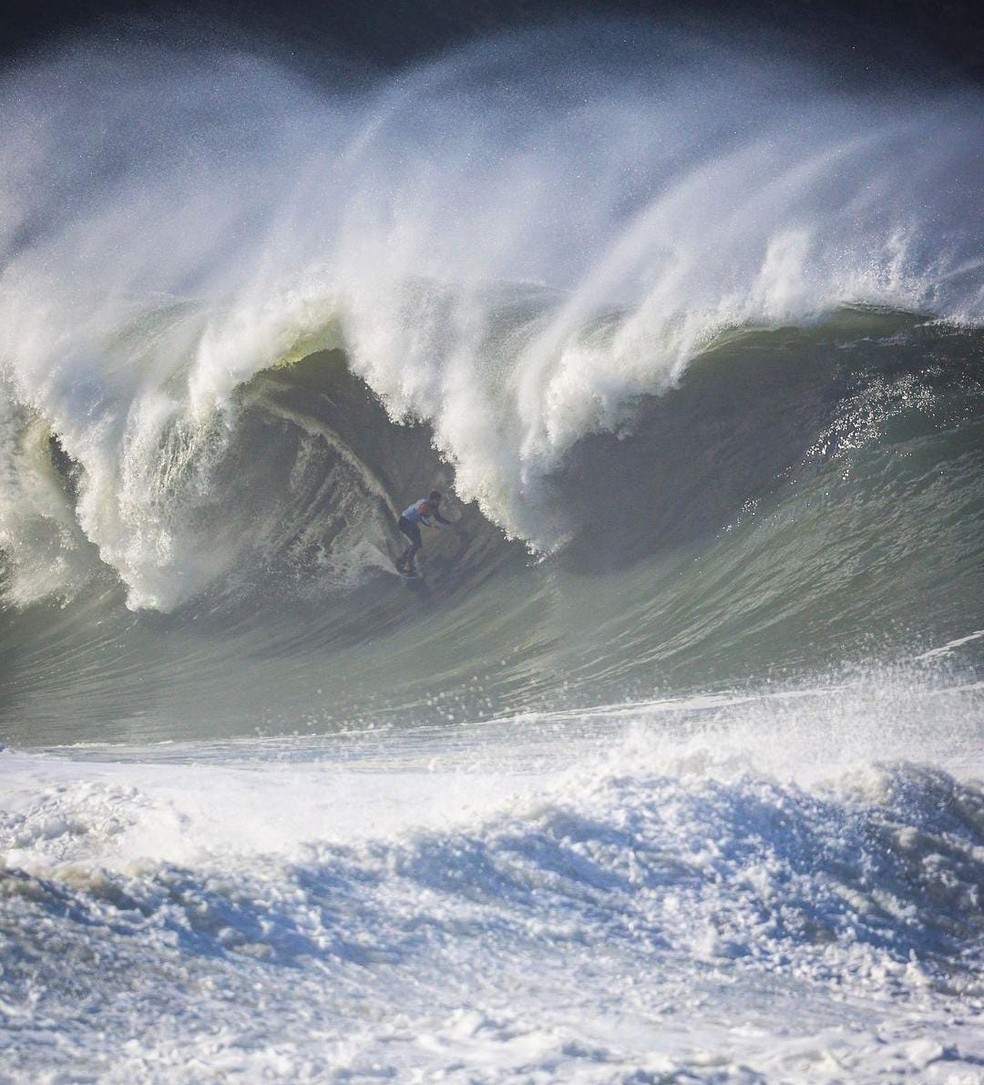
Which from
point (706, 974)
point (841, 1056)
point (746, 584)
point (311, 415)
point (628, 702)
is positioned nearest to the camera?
point (841, 1056)

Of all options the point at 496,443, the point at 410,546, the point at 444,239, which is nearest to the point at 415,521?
the point at 410,546

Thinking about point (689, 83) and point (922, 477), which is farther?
point (689, 83)

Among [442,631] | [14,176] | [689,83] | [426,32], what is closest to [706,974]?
[442,631]

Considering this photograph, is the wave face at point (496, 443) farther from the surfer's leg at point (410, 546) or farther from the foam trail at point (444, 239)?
the surfer's leg at point (410, 546)

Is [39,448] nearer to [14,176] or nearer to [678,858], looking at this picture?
[14,176]

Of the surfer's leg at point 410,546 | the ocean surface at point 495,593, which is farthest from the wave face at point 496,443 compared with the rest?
the surfer's leg at point 410,546

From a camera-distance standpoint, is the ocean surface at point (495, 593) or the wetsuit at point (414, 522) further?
the wetsuit at point (414, 522)

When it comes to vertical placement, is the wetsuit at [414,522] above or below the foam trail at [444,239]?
below
